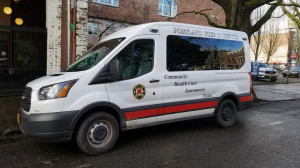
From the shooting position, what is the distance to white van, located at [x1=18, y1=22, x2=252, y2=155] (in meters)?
3.83

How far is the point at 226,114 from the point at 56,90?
4.13 m

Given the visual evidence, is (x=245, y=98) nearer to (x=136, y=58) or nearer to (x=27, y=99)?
(x=136, y=58)

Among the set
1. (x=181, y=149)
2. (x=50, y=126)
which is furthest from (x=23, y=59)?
(x=181, y=149)

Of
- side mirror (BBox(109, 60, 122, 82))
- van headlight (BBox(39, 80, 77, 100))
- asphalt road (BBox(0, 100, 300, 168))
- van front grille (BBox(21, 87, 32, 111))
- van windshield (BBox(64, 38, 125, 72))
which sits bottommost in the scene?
asphalt road (BBox(0, 100, 300, 168))

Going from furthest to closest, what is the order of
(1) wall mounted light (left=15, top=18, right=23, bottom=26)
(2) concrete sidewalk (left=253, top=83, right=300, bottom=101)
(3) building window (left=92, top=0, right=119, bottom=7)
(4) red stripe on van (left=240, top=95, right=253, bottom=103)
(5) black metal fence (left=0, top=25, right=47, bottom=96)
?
(3) building window (left=92, top=0, right=119, bottom=7)
(1) wall mounted light (left=15, top=18, right=23, bottom=26)
(2) concrete sidewalk (left=253, top=83, right=300, bottom=101)
(5) black metal fence (left=0, top=25, right=47, bottom=96)
(4) red stripe on van (left=240, top=95, right=253, bottom=103)

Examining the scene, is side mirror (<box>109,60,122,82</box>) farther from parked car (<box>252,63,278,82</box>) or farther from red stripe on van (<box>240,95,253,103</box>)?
parked car (<box>252,63,278,82</box>)

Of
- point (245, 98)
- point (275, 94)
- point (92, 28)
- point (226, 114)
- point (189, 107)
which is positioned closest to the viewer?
point (189, 107)

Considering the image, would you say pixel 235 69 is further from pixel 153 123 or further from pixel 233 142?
pixel 153 123

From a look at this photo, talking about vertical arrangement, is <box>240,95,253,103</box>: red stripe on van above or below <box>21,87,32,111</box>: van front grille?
below

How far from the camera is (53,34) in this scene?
966 cm

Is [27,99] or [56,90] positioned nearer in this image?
[56,90]

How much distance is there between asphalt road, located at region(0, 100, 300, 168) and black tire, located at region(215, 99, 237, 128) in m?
0.16

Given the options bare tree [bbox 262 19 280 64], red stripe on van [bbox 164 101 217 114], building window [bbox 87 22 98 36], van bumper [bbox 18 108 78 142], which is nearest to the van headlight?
van bumper [bbox 18 108 78 142]

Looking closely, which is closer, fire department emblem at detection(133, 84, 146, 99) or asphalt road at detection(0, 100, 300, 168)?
asphalt road at detection(0, 100, 300, 168)
